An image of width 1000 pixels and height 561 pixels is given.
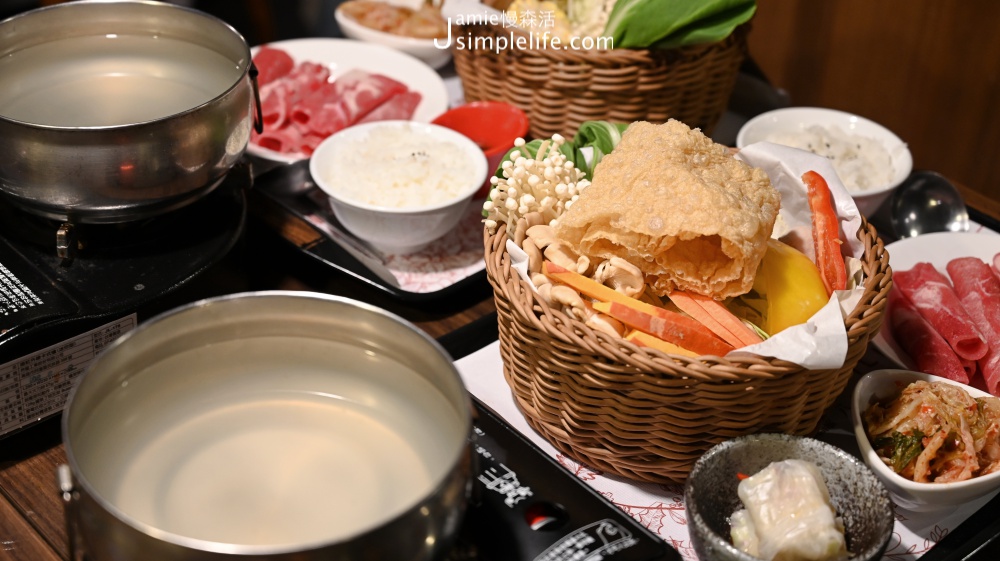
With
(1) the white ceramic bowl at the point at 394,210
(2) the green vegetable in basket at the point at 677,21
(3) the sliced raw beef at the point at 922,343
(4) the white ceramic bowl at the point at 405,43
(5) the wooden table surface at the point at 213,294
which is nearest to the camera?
(5) the wooden table surface at the point at 213,294

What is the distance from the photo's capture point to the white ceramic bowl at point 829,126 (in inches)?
78.7

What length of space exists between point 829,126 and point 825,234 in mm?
881

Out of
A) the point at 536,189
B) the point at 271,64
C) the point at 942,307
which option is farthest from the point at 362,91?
the point at 942,307

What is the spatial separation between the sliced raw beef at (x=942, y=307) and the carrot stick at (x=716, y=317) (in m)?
0.48

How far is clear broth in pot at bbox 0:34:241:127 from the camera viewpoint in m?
1.55

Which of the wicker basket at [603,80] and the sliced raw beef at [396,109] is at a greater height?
the wicker basket at [603,80]

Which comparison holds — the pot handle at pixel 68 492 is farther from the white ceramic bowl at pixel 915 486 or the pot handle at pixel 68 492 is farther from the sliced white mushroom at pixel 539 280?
the white ceramic bowl at pixel 915 486

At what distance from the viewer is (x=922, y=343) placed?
1522 mm

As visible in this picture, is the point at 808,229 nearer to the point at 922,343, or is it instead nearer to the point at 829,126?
the point at 922,343

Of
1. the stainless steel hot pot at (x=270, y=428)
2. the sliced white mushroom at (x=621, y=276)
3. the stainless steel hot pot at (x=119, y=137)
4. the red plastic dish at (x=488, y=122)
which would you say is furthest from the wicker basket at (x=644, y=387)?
the red plastic dish at (x=488, y=122)

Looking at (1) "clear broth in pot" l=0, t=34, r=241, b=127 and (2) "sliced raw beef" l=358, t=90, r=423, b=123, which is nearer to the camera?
(1) "clear broth in pot" l=0, t=34, r=241, b=127

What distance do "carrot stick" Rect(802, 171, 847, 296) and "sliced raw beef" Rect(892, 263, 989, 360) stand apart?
0.29m

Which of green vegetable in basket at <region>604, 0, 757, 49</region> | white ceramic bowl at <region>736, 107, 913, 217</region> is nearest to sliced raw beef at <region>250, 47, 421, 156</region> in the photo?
green vegetable in basket at <region>604, 0, 757, 49</region>

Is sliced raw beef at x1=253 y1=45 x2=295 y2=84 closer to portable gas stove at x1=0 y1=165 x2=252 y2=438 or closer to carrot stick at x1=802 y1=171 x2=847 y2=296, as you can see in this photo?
portable gas stove at x1=0 y1=165 x2=252 y2=438
